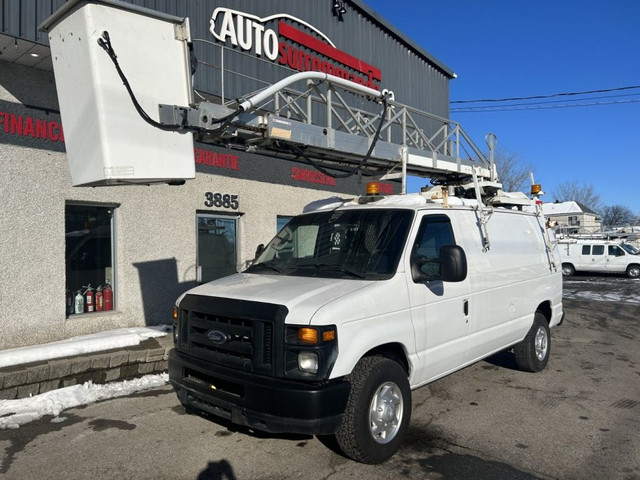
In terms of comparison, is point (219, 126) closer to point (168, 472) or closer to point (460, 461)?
point (168, 472)

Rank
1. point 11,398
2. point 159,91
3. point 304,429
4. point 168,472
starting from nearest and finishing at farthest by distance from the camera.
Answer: point 304,429 < point 168,472 < point 159,91 < point 11,398

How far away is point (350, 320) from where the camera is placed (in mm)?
3629

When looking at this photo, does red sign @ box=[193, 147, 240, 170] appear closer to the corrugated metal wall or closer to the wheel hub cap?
the corrugated metal wall

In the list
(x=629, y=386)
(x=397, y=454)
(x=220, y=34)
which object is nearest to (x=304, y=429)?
(x=397, y=454)

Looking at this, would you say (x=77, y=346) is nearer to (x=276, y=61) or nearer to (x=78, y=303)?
(x=78, y=303)

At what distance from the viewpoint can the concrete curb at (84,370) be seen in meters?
5.30

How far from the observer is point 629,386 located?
6027 mm

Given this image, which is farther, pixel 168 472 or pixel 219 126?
pixel 219 126

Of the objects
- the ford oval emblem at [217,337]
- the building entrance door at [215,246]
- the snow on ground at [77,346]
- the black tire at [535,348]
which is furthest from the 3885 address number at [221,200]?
the black tire at [535,348]

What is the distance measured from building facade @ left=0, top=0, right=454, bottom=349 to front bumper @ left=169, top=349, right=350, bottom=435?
11.1 ft

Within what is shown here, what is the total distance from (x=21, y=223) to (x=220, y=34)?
4545 millimetres

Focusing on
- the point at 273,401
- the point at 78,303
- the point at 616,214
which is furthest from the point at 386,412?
the point at 616,214

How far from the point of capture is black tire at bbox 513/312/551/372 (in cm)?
630

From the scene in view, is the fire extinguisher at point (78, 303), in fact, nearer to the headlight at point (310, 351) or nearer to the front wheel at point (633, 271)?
the headlight at point (310, 351)
